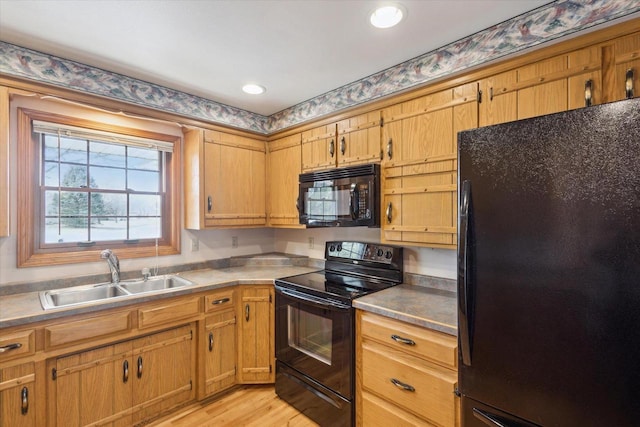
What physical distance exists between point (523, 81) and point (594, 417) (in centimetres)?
146

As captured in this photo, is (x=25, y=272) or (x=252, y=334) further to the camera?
(x=252, y=334)

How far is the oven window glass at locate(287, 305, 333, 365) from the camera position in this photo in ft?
6.84

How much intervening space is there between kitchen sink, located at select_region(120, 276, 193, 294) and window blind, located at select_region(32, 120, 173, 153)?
3.58 ft

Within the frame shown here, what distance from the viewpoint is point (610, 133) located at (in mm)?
944

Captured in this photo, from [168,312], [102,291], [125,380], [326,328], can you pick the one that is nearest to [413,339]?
[326,328]

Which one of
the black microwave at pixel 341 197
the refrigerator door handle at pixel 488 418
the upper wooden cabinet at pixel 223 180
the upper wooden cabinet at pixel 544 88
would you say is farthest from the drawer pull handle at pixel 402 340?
the upper wooden cabinet at pixel 223 180

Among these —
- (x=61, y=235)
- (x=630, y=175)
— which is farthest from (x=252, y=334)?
(x=630, y=175)

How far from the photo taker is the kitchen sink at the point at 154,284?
2393 millimetres

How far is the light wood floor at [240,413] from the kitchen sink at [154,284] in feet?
2.95

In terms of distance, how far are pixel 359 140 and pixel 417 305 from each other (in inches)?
48.7

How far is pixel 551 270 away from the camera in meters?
1.04

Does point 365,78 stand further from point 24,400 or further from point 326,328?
point 24,400

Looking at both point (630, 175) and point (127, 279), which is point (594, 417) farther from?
point (127, 279)

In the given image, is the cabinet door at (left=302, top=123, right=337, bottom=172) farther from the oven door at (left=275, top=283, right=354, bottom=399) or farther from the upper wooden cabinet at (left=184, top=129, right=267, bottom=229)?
the oven door at (left=275, top=283, right=354, bottom=399)
